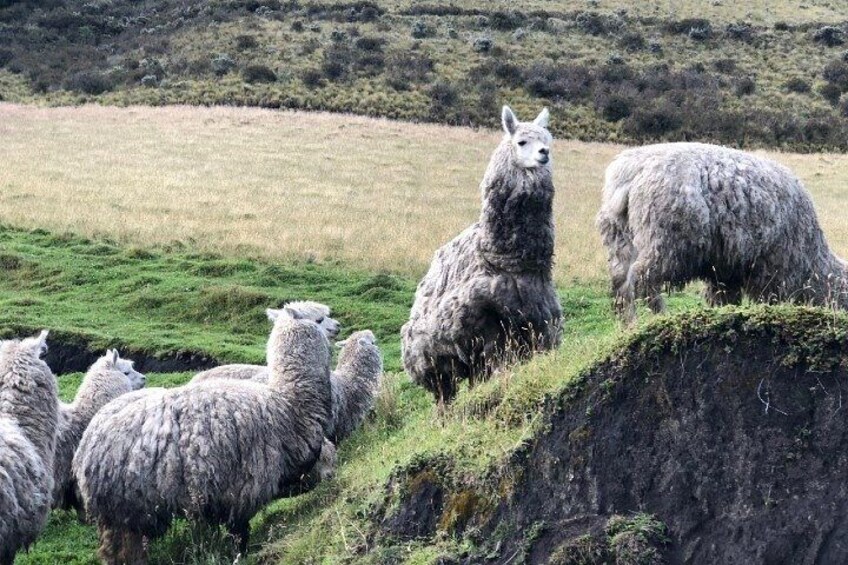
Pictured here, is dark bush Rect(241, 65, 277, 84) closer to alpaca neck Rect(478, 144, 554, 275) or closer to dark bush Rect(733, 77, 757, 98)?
dark bush Rect(733, 77, 757, 98)

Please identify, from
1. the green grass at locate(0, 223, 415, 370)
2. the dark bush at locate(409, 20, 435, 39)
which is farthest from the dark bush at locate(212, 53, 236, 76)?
the green grass at locate(0, 223, 415, 370)

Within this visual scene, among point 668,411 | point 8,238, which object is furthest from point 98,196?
point 668,411

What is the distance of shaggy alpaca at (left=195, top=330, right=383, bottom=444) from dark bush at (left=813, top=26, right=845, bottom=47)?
186 feet

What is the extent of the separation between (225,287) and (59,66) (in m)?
42.6

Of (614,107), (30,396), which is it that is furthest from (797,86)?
(30,396)

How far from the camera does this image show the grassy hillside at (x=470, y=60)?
1938 inches

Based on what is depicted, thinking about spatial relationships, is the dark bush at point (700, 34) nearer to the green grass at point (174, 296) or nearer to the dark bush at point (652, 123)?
the dark bush at point (652, 123)

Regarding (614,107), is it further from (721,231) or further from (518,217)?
(518,217)

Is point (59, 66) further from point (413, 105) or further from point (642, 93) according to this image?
point (642, 93)

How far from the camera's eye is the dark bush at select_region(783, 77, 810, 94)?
55250mm

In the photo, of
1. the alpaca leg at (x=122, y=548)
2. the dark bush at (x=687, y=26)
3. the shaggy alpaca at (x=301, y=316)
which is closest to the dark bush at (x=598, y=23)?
the dark bush at (x=687, y=26)

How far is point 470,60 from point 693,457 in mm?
52481

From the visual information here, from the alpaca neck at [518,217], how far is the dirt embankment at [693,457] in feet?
8.17

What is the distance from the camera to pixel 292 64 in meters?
55.1
